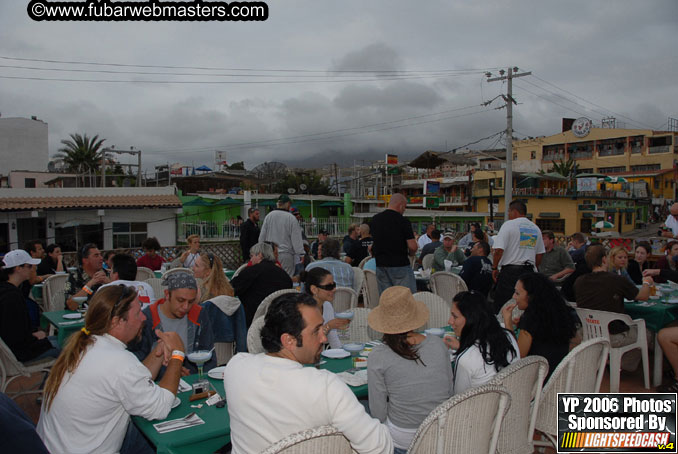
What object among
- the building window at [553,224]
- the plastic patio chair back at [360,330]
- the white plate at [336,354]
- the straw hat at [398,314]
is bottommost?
the building window at [553,224]

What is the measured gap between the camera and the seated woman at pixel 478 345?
2.59 metres

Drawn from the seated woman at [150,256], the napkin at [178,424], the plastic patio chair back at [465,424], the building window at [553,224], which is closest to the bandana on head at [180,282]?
the napkin at [178,424]

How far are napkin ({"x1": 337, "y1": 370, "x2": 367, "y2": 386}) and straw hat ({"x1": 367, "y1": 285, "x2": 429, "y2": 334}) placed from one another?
0.43 metres

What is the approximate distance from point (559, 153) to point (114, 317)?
2242 inches

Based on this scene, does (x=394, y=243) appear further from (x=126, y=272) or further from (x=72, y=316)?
(x=72, y=316)

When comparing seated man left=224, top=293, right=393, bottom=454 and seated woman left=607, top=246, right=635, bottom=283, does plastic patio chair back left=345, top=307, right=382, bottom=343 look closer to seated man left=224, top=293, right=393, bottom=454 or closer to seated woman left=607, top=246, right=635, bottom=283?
seated man left=224, top=293, right=393, bottom=454

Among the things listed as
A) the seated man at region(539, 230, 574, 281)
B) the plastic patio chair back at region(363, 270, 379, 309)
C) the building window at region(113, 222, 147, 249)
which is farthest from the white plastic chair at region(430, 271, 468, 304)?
the building window at region(113, 222, 147, 249)

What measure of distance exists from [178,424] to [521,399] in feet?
6.15

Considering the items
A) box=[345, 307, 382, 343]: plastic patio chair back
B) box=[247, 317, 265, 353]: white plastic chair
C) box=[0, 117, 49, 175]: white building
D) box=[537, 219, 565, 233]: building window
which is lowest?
box=[537, 219, 565, 233]: building window

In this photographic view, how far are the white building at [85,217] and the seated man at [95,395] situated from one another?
1483 centimetres

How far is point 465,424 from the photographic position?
2027mm

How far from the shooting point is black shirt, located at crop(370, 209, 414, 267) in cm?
584

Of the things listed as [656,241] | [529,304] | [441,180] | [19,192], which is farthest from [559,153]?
[529,304]

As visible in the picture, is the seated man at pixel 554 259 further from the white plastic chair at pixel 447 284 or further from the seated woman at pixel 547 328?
the seated woman at pixel 547 328
